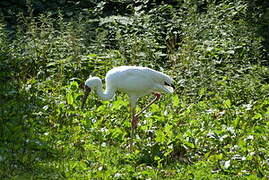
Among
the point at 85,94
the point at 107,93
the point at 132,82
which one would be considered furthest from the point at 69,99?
the point at 132,82

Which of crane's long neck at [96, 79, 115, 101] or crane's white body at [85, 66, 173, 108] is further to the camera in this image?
crane's long neck at [96, 79, 115, 101]

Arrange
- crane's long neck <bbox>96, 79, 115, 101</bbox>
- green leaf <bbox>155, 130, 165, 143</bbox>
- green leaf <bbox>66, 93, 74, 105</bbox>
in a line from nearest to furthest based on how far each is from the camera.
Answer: green leaf <bbox>155, 130, 165, 143</bbox>
crane's long neck <bbox>96, 79, 115, 101</bbox>
green leaf <bbox>66, 93, 74, 105</bbox>

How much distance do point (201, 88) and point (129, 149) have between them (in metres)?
2.20

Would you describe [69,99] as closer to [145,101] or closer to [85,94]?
[85,94]

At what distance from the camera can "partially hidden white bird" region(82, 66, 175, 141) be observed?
7.69 m

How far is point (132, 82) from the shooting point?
7.67 m

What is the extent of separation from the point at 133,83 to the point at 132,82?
0.06 feet

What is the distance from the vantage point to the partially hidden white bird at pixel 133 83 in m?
7.69

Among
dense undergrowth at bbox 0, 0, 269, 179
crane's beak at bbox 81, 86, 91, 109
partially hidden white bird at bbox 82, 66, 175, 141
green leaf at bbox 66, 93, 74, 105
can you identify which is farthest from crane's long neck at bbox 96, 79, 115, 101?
green leaf at bbox 66, 93, 74, 105

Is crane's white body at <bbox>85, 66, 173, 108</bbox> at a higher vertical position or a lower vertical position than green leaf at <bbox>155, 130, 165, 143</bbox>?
higher

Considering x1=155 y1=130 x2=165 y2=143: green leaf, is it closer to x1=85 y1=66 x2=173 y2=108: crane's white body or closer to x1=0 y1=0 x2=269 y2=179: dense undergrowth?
x1=0 y1=0 x2=269 y2=179: dense undergrowth

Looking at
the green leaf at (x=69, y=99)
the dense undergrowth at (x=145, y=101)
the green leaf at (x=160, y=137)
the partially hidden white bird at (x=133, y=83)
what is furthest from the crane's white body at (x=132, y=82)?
the green leaf at (x=160, y=137)

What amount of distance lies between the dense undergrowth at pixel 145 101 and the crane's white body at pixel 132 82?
0.39 metres

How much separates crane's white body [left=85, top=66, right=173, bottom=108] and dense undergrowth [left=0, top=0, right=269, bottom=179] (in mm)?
393
